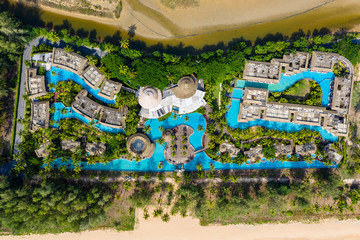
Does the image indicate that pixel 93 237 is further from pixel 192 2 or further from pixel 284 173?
pixel 192 2

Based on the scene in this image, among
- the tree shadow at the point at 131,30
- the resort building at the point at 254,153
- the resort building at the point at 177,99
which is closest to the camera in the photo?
the resort building at the point at 177,99

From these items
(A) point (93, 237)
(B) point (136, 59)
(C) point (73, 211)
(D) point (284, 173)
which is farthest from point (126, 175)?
(D) point (284, 173)

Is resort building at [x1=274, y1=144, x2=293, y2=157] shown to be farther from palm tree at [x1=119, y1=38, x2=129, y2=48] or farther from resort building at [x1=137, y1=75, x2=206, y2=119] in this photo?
palm tree at [x1=119, y1=38, x2=129, y2=48]

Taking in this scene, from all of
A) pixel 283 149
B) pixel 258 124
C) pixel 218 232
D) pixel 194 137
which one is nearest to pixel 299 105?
pixel 258 124

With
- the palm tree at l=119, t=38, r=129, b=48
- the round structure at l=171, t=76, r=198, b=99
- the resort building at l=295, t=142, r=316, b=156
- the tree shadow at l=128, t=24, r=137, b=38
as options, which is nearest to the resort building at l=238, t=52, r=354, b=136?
the resort building at l=295, t=142, r=316, b=156

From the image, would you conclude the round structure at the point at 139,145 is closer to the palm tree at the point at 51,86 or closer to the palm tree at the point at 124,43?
the palm tree at the point at 124,43

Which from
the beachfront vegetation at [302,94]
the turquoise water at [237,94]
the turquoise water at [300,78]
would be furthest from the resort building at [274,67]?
the beachfront vegetation at [302,94]

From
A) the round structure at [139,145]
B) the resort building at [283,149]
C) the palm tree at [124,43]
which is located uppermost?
the palm tree at [124,43]
